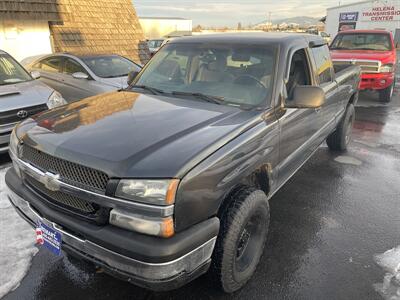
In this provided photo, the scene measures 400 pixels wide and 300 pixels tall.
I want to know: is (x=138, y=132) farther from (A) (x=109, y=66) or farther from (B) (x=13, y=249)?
(A) (x=109, y=66)

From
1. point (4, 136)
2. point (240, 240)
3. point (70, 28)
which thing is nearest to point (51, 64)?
point (70, 28)

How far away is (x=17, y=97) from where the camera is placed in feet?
16.8

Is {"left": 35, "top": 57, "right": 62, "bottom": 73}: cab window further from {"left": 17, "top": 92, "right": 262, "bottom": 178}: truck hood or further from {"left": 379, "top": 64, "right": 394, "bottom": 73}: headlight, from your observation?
{"left": 379, "top": 64, "right": 394, "bottom": 73}: headlight

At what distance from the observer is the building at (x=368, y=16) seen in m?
24.1

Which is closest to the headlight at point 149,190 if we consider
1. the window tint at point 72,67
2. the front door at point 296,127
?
the front door at point 296,127

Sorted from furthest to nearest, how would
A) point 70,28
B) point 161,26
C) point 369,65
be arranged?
point 161,26
point 70,28
point 369,65

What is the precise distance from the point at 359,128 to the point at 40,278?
22.7 feet

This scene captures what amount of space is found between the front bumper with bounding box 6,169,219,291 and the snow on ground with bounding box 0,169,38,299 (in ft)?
2.91

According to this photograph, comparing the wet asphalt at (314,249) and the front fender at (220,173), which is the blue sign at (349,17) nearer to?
the wet asphalt at (314,249)

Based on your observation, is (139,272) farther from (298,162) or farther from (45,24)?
(45,24)

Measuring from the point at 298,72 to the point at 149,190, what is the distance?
2350 mm

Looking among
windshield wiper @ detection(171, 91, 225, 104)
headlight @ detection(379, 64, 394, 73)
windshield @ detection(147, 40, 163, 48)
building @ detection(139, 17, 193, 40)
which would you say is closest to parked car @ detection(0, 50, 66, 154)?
windshield wiper @ detection(171, 91, 225, 104)

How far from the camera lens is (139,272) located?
1.96m

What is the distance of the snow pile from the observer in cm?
270
